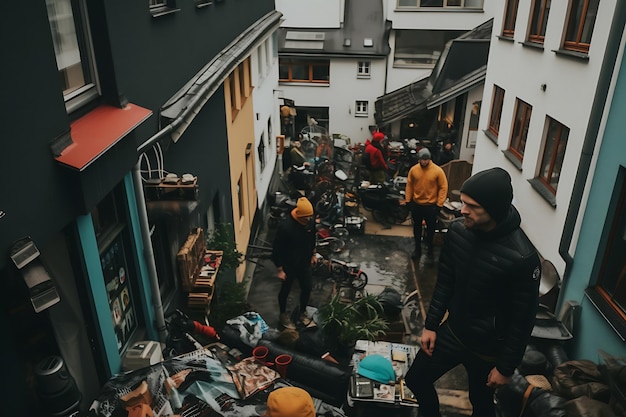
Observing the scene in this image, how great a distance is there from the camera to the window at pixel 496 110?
11859mm

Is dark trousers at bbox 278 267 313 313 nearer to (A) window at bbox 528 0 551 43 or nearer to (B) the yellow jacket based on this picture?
(B) the yellow jacket

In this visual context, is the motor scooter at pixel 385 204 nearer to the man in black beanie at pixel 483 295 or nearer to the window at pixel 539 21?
the window at pixel 539 21

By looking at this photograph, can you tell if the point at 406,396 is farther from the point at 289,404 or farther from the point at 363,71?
the point at 363,71

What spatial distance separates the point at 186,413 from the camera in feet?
13.1

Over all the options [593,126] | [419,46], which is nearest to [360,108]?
[419,46]

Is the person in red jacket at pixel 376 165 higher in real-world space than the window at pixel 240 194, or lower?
lower

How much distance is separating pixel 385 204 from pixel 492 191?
→ 9959mm

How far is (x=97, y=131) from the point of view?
12.1ft

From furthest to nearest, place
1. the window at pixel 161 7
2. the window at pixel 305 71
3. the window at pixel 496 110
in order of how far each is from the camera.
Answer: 1. the window at pixel 305 71
2. the window at pixel 496 110
3. the window at pixel 161 7

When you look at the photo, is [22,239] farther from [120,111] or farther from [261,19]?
[261,19]

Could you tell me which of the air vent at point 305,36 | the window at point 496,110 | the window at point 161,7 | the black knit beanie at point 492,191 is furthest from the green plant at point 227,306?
the air vent at point 305,36

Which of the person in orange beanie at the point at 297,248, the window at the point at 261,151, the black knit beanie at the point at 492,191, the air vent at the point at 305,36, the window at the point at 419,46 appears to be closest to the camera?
the black knit beanie at the point at 492,191

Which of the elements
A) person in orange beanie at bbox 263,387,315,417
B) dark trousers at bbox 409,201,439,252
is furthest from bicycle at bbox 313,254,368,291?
person in orange beanie at bbox 263,387,315,417

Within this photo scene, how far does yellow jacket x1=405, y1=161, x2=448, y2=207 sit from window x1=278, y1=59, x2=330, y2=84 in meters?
15.1
